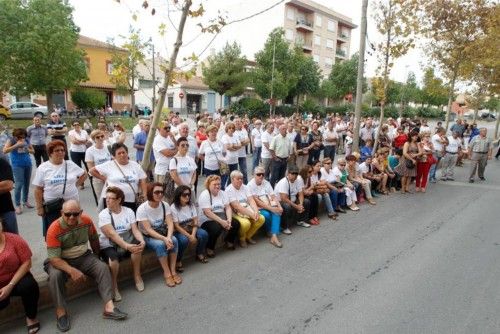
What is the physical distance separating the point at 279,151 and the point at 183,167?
11.0ft

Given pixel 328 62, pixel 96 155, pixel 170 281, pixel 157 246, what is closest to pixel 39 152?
pixel 96 155

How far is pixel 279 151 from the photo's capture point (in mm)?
8867

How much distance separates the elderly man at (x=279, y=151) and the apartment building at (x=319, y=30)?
4125 cm

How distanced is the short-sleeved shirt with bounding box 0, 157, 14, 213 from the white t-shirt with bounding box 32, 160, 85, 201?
0.31 meters

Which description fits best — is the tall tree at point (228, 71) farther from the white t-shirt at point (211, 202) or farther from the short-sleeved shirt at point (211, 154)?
the white t-shirt at point (211, 202)

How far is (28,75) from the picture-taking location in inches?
941

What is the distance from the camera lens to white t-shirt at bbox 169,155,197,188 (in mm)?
6059

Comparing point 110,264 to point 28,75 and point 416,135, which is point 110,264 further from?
point 28,75

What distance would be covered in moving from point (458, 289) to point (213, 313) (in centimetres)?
315

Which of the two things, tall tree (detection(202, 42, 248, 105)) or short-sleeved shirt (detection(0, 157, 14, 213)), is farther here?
tall tree (detection(202, 42, 248, 105))

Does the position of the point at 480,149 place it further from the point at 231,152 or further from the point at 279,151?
the point at 231,152

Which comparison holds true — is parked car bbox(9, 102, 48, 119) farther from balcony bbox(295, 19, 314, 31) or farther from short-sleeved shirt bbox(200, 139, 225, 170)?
balcony bbox(295, 19, 314, 31)

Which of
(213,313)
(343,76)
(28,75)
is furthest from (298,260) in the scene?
(343,76)

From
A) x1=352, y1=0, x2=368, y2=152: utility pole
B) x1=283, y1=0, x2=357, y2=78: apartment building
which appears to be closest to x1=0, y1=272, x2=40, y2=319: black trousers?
x1=352, y1=0, x2=368, y2=152: utility pole
